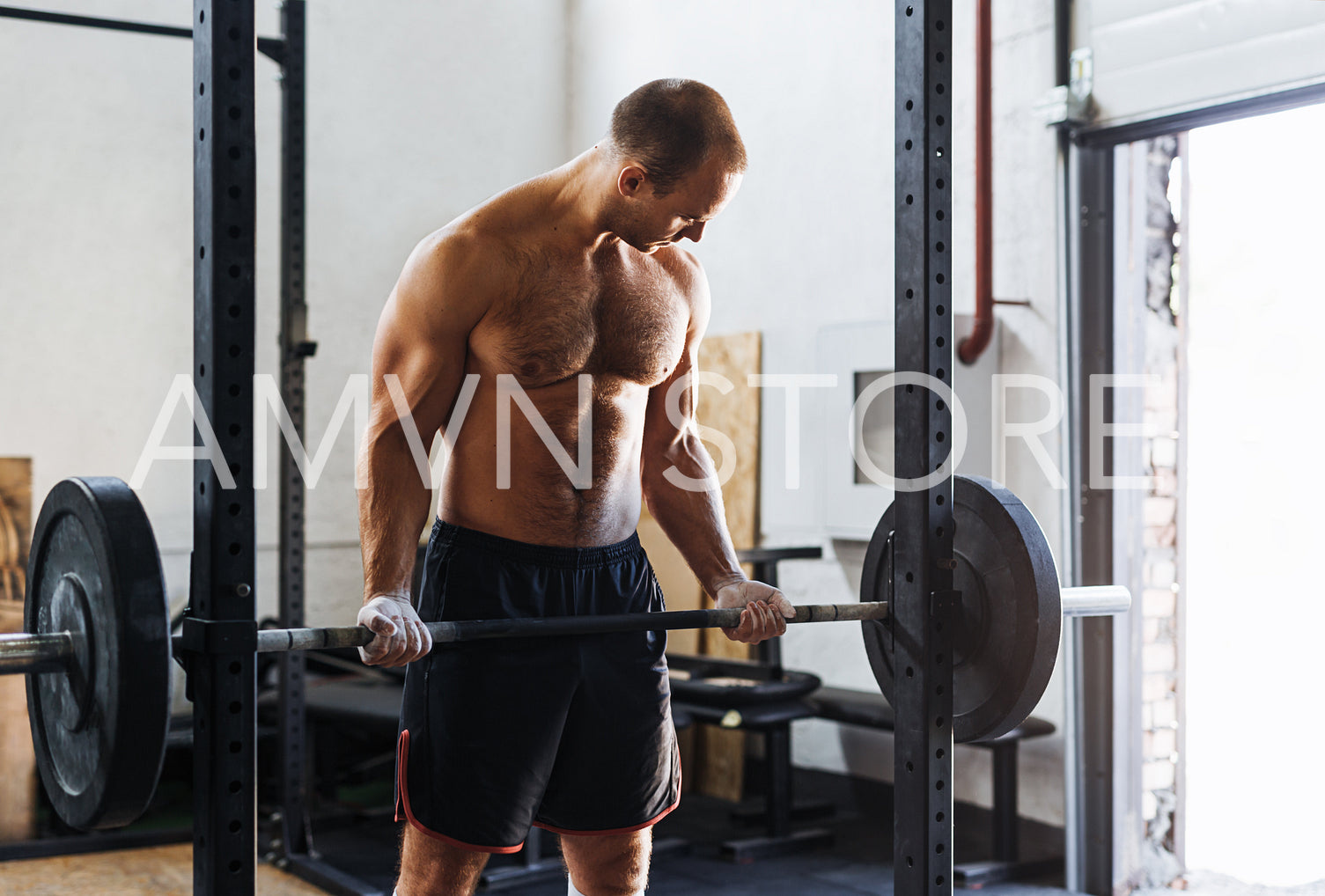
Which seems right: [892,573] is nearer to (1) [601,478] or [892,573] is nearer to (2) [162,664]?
(1) [601,478]

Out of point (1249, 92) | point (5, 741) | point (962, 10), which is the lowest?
point (5, 741)

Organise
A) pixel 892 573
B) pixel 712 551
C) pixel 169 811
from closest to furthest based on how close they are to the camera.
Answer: pixel 892 573, pixel 712 551, pixel 169 811

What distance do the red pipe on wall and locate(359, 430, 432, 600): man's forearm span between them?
2284mm

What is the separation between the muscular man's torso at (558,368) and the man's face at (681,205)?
14cm

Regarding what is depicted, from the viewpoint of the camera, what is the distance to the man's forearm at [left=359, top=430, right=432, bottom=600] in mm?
1865

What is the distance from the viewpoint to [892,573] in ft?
6.12

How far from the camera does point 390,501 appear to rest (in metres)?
1.88

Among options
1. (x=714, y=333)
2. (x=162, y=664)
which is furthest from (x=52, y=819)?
(x=162, y=664)

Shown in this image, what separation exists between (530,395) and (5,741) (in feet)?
9.41

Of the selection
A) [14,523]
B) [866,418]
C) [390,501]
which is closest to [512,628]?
[390,501]

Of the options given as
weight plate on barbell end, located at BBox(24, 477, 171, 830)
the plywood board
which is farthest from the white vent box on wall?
weight plate on barbell end, located at BBox(24, 477, 171, 830)

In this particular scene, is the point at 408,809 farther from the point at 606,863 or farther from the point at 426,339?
the point at 426,339

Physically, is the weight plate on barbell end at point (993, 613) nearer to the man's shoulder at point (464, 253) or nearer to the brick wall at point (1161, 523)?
the man's shoulder at point (464, 253)

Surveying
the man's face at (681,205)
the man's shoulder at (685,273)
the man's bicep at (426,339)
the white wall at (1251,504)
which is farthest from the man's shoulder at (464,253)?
the white wall at (1251,504)
